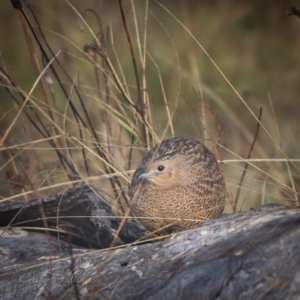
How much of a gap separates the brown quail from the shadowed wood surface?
1.86 ft

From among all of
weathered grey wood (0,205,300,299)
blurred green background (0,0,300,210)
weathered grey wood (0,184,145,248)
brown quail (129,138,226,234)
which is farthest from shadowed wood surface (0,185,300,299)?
blurred green background (0,0,300,210)

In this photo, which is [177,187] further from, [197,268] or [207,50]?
[207,50]

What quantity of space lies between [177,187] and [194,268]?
3.52 ft

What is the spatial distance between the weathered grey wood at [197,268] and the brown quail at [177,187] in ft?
1.88

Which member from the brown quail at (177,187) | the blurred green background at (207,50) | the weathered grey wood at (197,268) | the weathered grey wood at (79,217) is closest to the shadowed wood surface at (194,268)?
the weathered grey wood at (197,268)

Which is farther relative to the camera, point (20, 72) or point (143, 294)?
point (20, 72)

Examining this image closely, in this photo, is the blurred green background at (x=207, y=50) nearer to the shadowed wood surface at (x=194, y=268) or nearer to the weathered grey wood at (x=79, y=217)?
the weathered grey wood at (x=79, y=217)

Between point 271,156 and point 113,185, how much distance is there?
1.69 m

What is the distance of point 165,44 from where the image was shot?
6.83m

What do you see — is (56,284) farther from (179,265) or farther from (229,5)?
(229,5)

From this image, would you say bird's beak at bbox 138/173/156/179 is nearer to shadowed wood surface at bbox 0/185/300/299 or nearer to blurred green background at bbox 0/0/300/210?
shadowed wood surface at bbox 0/185/300/299

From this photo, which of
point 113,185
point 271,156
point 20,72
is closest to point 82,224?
point 113,185

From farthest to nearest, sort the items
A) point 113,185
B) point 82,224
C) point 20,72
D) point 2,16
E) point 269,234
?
point 2,16, point 20,72, point 113,185, point 82,224, point 269,234

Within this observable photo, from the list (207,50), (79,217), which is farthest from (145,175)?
(207,50)
